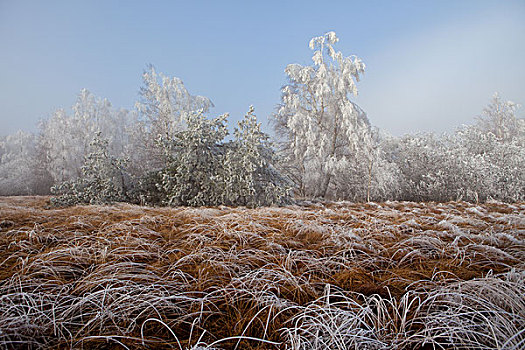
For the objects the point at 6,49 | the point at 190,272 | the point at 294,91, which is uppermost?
the point at 6,49

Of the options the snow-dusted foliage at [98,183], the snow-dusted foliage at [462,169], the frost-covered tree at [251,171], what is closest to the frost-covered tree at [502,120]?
the snow-dusted foliage at [462,169]

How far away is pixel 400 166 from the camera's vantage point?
30.2 feet

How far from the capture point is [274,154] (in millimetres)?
5562

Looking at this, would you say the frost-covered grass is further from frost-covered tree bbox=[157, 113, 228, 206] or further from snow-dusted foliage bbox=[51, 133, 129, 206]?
snow-dusted foliage bbox=[51, 133, 129, 206]

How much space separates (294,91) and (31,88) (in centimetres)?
3016

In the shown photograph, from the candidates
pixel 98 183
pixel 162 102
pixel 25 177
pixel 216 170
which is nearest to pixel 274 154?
pixel 216 170

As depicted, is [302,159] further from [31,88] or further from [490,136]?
[31,88]

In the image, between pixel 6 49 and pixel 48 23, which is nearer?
pixel 6 49

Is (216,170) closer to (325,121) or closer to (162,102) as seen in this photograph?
(325,121)

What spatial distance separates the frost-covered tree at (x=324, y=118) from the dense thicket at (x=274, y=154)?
0.03 m

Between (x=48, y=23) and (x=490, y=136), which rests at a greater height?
(x=48, y=23)

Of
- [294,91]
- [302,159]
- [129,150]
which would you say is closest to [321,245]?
[302,159]

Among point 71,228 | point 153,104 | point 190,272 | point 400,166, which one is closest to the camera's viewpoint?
point 190,272

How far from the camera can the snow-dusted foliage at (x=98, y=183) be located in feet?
15.6
